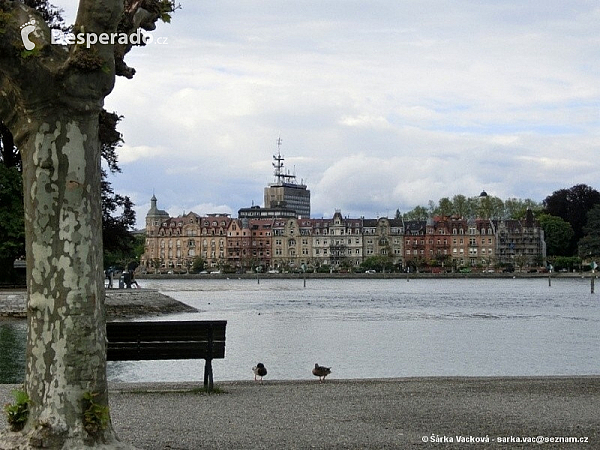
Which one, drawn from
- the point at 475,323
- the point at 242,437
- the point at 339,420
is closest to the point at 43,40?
the point at 242,437

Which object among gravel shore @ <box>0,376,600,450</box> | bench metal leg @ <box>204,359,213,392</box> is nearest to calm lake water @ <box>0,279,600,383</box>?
bench metal leg @ <box>204,359,213,392</box>

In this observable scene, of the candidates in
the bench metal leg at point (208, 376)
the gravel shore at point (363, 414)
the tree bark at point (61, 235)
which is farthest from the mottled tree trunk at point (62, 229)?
the bench metal leg at point (208, 376)

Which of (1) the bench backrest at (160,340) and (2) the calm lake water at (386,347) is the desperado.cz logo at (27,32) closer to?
(1) the bench backrest at (160,340)

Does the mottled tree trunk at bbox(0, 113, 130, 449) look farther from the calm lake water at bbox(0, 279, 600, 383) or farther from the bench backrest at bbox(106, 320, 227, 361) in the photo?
the calm lake water at bbox(0, 279, 600, 383)

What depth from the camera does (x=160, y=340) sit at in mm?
12852

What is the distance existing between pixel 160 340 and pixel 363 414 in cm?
334

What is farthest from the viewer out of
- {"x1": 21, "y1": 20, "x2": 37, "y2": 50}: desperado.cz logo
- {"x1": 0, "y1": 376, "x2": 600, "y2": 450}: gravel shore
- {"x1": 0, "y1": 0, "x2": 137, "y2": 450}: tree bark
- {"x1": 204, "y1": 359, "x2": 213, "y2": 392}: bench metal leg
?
{"x1": 204, "y1": 359, "x2": 213, "y2": 392}: bench metal leg

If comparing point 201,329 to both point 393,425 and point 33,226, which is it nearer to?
point 393,425

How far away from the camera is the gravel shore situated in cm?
902

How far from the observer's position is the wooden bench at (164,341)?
12758 mm

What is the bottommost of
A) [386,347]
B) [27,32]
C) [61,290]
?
[386,347]

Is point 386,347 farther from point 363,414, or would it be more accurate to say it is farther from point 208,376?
point 363,414

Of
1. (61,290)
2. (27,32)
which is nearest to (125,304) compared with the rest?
(61,290)

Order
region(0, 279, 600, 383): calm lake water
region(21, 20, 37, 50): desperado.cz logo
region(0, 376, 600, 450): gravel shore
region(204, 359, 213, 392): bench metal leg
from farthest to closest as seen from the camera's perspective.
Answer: region(0, 279, 600, 383): calm lake water
region(204, 359, 213, 392): bench metal leg
region(0, 376, 600, 450): gravel shore
region(21, 20, 37, 50): desperado.cz logo
